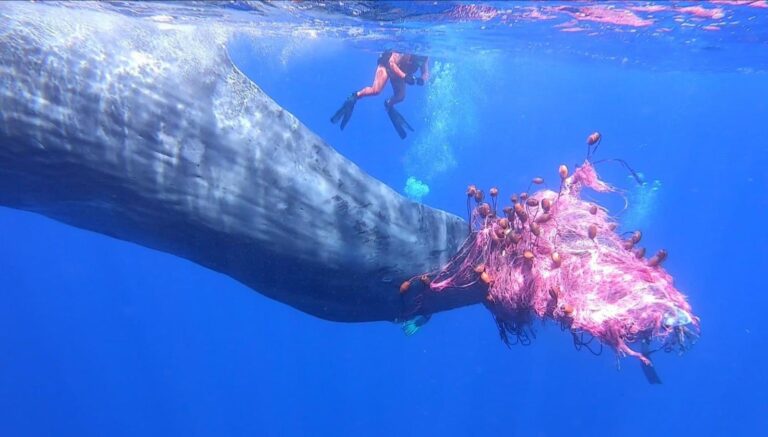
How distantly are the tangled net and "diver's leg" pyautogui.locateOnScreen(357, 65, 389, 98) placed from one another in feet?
28.7

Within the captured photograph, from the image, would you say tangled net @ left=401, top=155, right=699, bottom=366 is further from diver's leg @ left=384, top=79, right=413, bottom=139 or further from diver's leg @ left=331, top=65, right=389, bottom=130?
diver's leg @ left=384, top=79, right=413, bottom=139

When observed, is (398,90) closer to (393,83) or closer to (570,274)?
(393,83)

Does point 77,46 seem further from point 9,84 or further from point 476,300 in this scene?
point 476,300

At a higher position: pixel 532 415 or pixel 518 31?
pixel 518 31

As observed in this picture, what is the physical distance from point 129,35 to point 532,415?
31176 mm

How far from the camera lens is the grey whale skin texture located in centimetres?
405

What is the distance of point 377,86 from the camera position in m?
13.9

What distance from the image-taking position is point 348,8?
1196 cm

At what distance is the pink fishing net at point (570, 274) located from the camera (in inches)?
153

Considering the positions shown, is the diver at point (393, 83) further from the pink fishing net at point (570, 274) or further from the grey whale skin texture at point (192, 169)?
the pink fishing net at point (570, 274)

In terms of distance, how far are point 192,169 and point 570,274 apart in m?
3.17

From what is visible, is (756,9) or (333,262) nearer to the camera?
(333,262)

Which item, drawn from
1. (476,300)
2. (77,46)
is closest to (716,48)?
(476,300)

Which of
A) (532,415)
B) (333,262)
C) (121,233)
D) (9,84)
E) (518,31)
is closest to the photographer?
(9,84)
